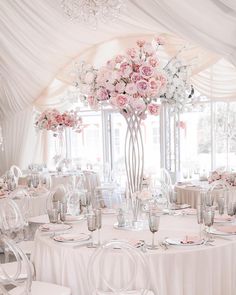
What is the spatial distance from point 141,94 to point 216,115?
466cm

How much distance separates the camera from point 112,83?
3113 mm

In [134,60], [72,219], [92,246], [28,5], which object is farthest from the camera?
[28,5]

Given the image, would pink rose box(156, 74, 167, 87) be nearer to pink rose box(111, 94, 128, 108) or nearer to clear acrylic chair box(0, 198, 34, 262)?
pink rose box(111, 94, 128, 108)

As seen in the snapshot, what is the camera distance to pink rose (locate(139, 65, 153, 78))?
9.92 ft

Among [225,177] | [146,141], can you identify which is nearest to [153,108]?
[225,177]

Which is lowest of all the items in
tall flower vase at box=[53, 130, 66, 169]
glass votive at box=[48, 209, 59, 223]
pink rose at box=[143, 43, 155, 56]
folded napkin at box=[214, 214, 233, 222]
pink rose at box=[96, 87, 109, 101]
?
folded napkin at box=[214, 214, 233, 222]

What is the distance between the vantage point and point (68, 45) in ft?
25.2

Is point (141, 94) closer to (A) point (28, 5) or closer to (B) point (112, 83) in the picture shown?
(B) point (112, 83)

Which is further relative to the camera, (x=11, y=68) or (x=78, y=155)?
(x=78, y=155)

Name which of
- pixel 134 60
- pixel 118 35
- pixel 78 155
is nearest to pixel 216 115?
pixel 118 35

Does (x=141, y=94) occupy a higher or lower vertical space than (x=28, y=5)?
lower

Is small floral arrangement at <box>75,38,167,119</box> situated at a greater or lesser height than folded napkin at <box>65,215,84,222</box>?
greater

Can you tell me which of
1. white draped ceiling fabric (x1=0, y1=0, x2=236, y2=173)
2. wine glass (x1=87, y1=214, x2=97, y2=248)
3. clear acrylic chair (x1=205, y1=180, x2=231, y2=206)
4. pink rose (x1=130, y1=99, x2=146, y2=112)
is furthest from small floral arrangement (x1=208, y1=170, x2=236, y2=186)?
wine glass (x1=87, y1=214, x2=97, y2=248)

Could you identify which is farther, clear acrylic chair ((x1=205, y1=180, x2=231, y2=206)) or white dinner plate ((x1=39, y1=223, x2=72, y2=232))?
clear acrylic chair ((x1=205, y1=180, x2=231, y2=206))
